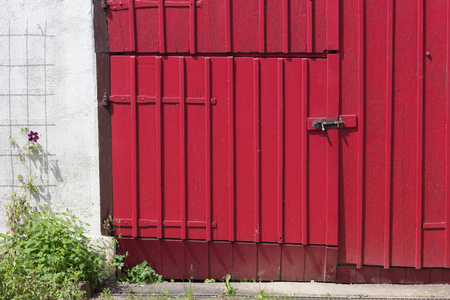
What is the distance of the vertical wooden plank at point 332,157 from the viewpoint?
15.4ft

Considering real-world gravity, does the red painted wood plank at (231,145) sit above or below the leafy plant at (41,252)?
above

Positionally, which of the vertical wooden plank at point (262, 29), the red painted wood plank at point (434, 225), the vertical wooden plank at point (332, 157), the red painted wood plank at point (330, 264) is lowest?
the red painted wood plank at point (330, 264)

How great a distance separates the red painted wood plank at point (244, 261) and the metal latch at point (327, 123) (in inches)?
49.4

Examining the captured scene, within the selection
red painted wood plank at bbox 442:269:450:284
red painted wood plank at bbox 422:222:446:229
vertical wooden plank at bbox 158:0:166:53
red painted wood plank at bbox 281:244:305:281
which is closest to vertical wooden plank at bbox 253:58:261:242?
red painted wood plank at bbox 281:244:305:281

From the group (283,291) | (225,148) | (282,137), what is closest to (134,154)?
(225,148)

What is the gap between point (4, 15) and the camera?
4.98 m

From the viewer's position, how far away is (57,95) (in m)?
4.97

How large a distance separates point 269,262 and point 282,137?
1.18 m

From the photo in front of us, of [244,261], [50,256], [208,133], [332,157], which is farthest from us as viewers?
[244,261]

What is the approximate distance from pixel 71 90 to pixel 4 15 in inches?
37.6

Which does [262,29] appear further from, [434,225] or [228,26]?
[434,225]

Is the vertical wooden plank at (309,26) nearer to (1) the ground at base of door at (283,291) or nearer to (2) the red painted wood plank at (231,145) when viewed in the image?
(2) the red painted wood plank at (231,145)

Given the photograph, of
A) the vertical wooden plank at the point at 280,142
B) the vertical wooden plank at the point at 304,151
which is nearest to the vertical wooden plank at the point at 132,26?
the vertical wooden plank at the point at 280,142

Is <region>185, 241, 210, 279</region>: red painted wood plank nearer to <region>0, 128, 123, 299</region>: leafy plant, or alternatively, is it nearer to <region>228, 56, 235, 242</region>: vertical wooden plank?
<region>228, 56, 235, 242</region>: vertical wooden plank
